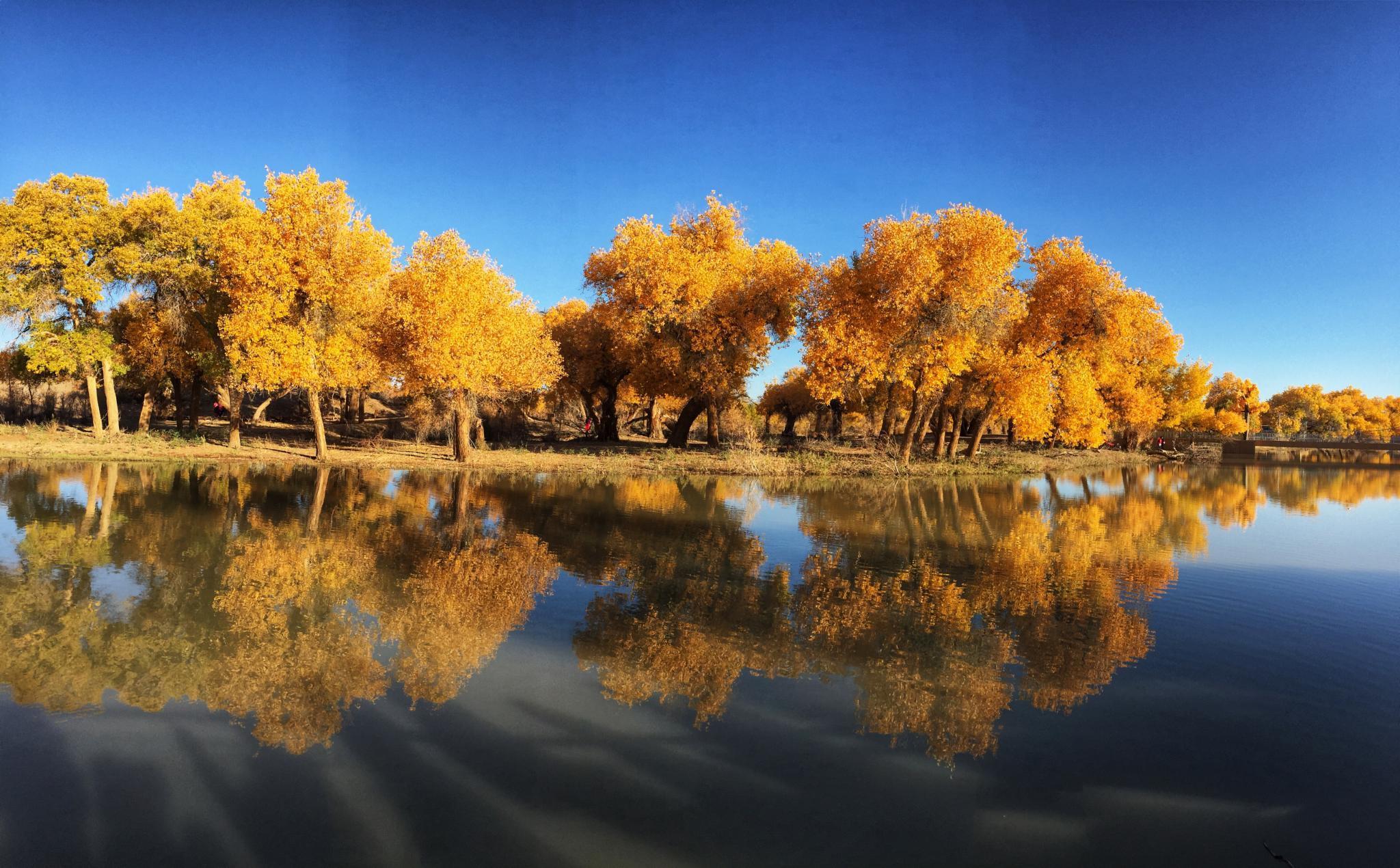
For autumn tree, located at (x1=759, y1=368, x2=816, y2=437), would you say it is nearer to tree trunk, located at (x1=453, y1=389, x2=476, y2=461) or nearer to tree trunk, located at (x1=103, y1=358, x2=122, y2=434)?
tree trunk, located at (x1=453, y1=389, x2=476, y2=461)

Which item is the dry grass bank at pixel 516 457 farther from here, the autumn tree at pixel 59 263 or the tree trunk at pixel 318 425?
the autumn tree at pixel 59 263

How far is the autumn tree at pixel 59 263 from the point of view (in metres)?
28.0

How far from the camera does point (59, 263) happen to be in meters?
29.1

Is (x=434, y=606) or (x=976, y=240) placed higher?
(x=976, y=240)

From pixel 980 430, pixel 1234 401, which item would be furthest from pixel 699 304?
pixel 1234 401

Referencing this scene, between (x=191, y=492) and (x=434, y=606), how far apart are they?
13216 mm

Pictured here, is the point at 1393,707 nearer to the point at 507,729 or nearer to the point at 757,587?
the point at 757,587

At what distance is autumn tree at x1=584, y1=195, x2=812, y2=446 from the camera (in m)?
32.9

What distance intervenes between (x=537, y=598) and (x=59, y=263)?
32.3 metres

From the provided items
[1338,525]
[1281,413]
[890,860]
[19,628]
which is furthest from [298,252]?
[1281,413]

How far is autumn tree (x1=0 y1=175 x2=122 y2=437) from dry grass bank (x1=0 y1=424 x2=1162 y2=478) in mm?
3871

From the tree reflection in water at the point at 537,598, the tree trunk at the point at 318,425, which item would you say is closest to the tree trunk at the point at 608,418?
the tree trunk at the point at 318,425

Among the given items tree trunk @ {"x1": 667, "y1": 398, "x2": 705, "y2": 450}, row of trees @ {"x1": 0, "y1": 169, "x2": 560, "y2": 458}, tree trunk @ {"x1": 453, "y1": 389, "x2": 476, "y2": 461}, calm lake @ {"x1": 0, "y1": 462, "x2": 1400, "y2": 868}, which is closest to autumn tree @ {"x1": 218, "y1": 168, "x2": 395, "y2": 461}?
row of trees @ {"x1": 0, "y1": 169, "x2": 560, "y2": 458}

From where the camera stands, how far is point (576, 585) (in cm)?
978
